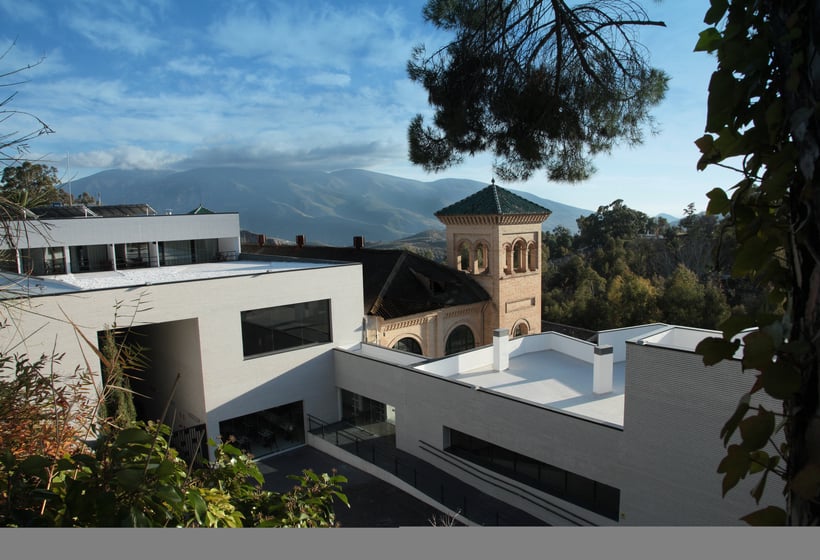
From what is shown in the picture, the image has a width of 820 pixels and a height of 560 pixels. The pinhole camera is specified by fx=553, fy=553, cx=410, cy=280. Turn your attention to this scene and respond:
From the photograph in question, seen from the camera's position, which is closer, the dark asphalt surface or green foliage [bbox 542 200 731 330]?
the dark asphalt surface

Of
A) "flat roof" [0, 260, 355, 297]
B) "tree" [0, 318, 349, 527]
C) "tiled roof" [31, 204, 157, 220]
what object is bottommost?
"flat roof" [0, 260, 355, 297]

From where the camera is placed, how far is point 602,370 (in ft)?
46.3

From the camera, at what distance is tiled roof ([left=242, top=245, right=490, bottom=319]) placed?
2262 centimetres

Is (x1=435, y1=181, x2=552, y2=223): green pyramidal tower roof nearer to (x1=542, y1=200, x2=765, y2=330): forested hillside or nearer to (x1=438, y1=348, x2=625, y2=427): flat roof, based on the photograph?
(x1=542, y1=200, x2=765, y2=330): forested hillside

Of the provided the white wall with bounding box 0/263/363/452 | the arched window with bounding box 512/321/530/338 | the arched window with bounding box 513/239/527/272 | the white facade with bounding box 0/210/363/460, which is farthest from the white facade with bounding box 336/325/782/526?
the arched window with bounding box 513/239/527/272

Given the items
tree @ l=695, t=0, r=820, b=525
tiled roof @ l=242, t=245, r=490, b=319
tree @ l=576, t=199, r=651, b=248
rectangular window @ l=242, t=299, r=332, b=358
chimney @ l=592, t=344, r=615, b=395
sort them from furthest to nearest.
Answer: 1. tree @ l=576, t=199, r=651, b=248
2. tiled roof @ l=242, t=245, r=490, b=319
3. rectangular window @ l=242, t=299, r=332, b=358
4. chimney @ l=592, t=344, r=615, b=395
5. tree @ l=695, t=0, r=820, b=525

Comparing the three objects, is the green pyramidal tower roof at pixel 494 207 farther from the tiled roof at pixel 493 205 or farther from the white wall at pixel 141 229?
the white wall at pixel 141 229

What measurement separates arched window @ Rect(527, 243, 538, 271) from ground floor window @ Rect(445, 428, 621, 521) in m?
13.6

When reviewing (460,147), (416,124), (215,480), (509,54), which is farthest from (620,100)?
(215,480)

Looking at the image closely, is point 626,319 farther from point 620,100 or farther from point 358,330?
point 620,100

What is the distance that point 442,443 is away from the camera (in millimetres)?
15367

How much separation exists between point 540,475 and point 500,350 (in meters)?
4.42

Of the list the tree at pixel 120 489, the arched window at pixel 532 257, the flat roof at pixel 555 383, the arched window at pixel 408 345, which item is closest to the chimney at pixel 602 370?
the flat roof at pixel 555 383

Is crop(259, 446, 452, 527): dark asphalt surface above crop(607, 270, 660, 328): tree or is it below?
below
